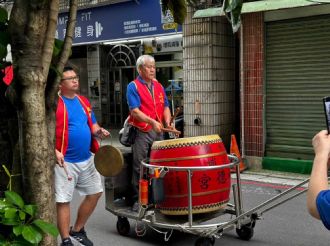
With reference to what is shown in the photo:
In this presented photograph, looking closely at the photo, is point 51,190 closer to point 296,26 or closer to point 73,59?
point 296,26

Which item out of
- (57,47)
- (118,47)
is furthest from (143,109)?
(118,47)

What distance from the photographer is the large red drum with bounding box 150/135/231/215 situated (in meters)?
4.62

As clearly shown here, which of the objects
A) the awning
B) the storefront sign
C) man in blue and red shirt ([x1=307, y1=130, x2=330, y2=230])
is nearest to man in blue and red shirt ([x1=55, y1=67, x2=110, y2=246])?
man in blue and red shirt ([x1=307, y1=130, x2=330, y2=230])

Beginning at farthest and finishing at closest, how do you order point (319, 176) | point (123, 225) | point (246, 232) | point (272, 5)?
point (272, 5) → point (123, 225) → point (246, 232) → point (319, 176)

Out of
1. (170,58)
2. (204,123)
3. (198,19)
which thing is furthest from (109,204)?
(170,58)

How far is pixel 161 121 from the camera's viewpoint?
5.77 meters

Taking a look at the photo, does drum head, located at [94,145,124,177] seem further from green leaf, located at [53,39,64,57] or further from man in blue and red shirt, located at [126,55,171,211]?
green leaf, located at [53,39,64,57]

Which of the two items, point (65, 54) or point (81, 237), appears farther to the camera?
point (81, 237)

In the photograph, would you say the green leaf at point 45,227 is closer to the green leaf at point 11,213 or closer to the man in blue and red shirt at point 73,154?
the green leaf at point 11,213

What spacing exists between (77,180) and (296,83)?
5.47 metres

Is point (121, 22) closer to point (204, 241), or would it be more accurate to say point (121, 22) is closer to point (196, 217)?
point (196, 217)

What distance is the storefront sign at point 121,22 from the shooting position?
469 inches

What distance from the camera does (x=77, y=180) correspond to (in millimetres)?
4793

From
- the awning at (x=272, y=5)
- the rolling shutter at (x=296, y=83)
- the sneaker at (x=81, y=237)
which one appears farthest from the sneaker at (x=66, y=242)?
the rolling shutter at (x=296, y=83)
